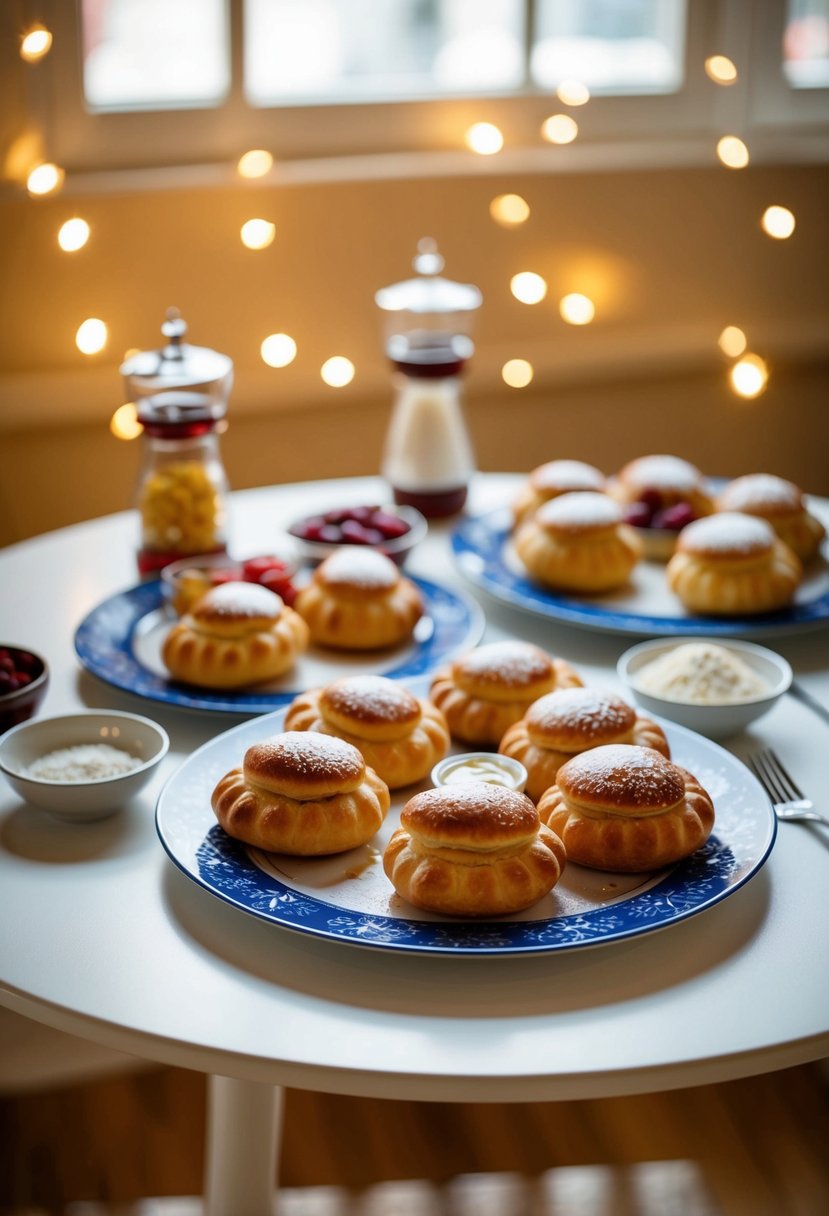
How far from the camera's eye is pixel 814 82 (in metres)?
2.69

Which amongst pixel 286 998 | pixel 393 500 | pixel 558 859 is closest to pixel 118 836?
pixel 286 998

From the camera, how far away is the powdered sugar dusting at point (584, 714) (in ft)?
3.60

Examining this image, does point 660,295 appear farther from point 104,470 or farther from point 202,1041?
point 202,1041

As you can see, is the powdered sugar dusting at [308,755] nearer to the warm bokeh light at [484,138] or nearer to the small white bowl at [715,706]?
the small white bowl at [715,706]

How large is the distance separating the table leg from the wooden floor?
75 cm

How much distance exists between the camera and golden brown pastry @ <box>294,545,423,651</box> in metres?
1.42

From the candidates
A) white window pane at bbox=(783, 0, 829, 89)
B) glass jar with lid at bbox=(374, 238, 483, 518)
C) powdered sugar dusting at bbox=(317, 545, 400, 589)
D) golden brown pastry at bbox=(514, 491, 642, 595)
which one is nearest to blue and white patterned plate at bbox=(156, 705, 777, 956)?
powdered sugar dusting at bbox=(317, 545, 400, 589)

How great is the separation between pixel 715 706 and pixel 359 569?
419 millimetres

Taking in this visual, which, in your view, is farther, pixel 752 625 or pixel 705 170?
pixel 705 170

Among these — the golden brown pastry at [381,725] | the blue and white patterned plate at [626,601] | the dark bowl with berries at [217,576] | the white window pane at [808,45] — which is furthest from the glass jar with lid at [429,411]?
the white window pane at [808,45]

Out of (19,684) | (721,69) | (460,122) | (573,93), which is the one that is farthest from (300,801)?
(721,69)

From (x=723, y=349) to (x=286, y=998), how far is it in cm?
214

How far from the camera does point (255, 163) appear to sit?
240 centimetres

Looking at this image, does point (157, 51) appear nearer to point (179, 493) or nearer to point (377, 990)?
point (179, 493)
